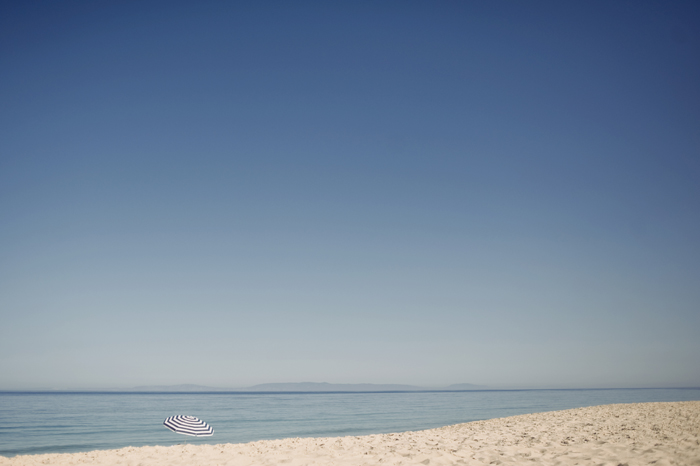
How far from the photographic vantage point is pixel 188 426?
12.7m

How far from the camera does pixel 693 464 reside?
8.94 metres

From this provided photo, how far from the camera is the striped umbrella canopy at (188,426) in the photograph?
12508 mm

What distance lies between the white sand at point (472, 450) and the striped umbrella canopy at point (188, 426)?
643mm

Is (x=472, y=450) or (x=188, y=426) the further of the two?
(x=188, y=426)

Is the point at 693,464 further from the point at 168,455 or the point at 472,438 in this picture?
the point at 168,455

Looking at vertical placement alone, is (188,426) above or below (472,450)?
above

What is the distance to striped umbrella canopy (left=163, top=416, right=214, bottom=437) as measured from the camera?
41.0 ft

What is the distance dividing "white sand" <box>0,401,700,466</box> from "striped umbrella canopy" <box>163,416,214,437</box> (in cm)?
64

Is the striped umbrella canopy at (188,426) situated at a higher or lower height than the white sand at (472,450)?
higher

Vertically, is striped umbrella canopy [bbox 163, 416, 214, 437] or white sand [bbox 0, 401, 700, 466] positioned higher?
striped umbrella canopy [bbox 163, 416, 214, 437]

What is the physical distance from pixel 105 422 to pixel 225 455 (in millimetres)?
22684

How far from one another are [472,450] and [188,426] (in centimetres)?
826

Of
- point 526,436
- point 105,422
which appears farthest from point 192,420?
point 105,422

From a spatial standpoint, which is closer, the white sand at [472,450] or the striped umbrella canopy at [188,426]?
the white sand at [472,450]
